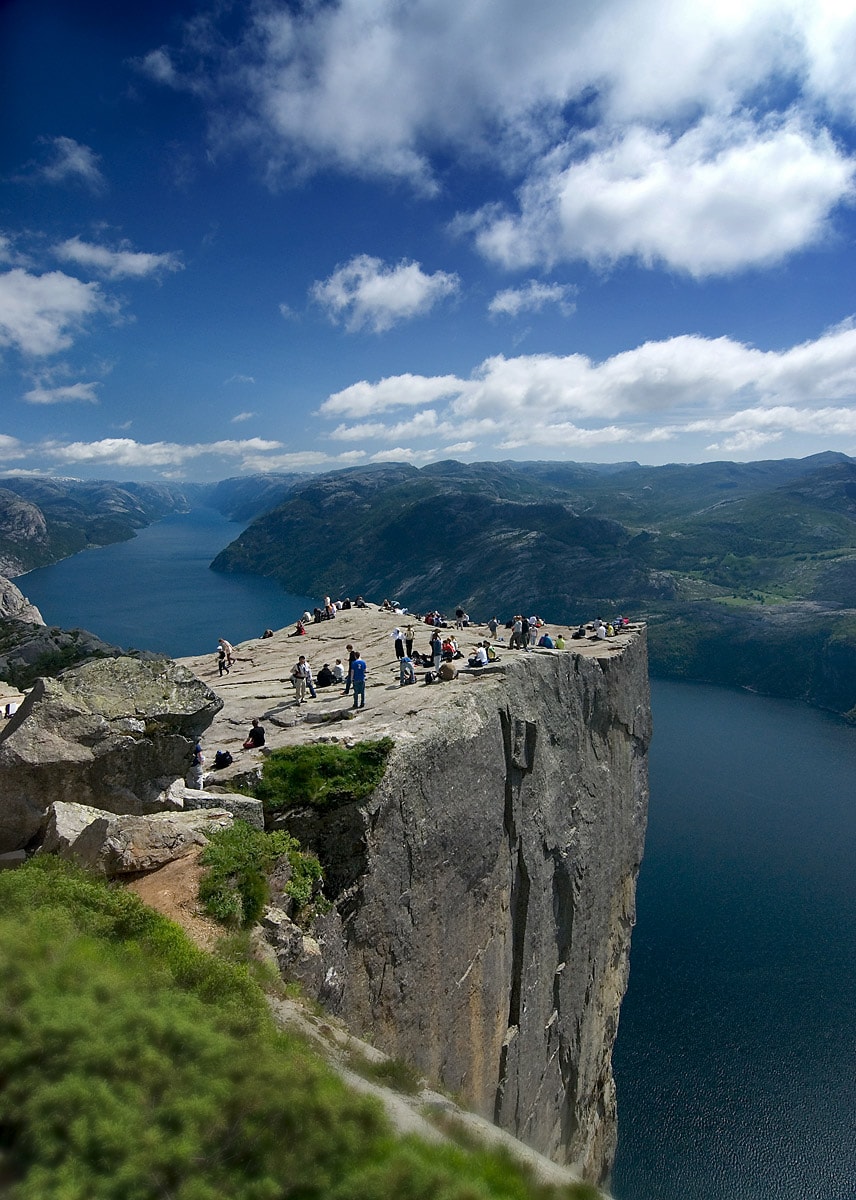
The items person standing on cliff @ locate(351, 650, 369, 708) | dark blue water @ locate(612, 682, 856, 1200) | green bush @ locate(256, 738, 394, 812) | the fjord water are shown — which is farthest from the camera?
the fjord water

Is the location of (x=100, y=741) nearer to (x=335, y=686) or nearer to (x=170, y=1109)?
(x=170, y=1109)

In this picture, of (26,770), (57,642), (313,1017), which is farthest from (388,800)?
(57,642)

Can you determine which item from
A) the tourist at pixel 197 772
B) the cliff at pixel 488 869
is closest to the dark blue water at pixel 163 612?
the cliff at pixel 488 869

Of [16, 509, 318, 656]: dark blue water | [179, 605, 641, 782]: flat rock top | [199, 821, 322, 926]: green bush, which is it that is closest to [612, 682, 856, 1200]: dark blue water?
[179, 605, 641, 782]: flat rock top

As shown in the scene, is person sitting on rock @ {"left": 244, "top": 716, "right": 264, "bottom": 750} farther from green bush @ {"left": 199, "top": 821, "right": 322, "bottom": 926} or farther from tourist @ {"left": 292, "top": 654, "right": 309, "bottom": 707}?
tourist @ {"left": 292, "top": 654, "right": 309, "bottom": 707}

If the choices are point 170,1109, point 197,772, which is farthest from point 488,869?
point 170,1109

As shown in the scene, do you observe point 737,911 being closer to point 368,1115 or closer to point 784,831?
point 784,831
